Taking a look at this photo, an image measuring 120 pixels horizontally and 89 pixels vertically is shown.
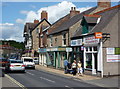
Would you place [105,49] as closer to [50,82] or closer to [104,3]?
[50,82]

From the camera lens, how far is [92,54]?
70.5 feet

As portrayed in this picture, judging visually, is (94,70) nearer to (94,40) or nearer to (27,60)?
(94,40)

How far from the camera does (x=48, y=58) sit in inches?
1439

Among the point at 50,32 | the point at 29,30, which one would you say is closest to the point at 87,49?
the point at 50,32

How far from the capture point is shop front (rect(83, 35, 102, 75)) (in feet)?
66.2

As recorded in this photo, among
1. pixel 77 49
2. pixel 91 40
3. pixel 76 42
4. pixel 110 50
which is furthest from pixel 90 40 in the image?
pixel 77 49

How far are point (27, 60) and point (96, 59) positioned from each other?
14.9 metres

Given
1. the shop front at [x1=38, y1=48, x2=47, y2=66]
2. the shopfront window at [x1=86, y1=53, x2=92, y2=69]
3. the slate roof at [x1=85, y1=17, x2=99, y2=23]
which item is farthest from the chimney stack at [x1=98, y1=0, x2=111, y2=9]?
the shop front at [x1=38, y1=48, x2=47, y2=66]

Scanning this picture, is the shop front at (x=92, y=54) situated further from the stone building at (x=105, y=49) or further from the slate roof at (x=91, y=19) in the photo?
the slate roof at (x=91, y=19)

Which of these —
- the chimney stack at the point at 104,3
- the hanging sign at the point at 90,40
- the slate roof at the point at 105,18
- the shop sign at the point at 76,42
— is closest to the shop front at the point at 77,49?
the shop sign at the point at 76,42

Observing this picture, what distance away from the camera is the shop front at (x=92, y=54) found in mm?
20188

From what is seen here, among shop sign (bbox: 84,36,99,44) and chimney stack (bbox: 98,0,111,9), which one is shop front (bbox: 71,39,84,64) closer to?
shop sign (bbox: 84,36,99,44)

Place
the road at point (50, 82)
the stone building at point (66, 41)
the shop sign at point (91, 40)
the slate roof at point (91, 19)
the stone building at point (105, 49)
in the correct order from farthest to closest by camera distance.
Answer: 1. the stone building at point (66, 41)
2. the slate roof at point (91, 19)
3. the shop sign at point (91, 40)
4. the stone building at point (105, 49)
5. the road at point (50, 82)

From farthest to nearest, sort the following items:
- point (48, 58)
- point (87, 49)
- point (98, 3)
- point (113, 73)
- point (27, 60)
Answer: point (48, 58) → point (27, 60) → point (98, 3) → point (87, 49) → point (113, 73)
